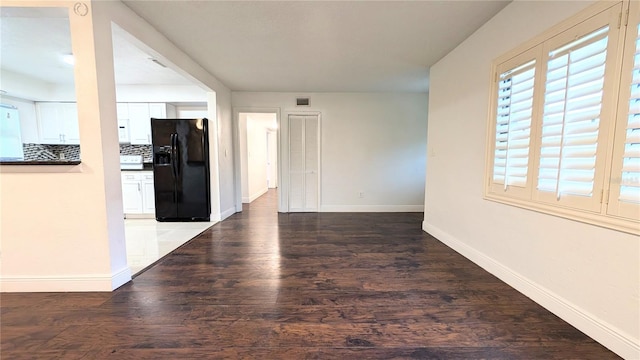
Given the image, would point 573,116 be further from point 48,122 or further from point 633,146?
point 48,122

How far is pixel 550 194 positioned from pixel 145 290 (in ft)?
10.9

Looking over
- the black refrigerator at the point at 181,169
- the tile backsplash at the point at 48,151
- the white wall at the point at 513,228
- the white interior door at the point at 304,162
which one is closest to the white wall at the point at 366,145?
the white interior door at the point at 304,162

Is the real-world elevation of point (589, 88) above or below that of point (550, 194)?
above

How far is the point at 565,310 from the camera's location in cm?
166

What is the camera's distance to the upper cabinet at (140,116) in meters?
4.64

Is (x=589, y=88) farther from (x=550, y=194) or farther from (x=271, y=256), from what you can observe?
(x=271, y=256)

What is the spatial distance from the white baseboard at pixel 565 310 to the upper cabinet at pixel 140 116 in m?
5.69

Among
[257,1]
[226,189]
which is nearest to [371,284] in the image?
[257,1]

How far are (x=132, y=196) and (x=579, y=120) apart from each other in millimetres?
6135

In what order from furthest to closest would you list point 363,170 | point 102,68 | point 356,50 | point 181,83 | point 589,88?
point 363,170 → point 181,83 → point 356,50 → point 102,68 → point 589,88

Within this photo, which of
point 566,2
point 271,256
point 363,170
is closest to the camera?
point 566,2

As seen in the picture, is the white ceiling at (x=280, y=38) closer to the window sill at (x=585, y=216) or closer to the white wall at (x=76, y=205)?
the white wall at (x=76, y=205)

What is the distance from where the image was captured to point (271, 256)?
2.79 metres

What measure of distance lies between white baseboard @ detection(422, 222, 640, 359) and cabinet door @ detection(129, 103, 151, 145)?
576 cm
